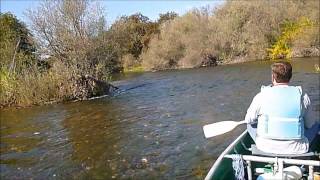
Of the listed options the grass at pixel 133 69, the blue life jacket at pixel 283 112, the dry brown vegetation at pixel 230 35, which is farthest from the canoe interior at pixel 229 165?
the grass at pixel 133 69

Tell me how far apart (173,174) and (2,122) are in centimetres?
1057

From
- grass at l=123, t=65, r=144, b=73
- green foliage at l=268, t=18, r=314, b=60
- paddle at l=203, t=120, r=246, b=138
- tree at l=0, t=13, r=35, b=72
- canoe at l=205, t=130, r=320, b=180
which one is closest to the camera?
canoe at l=205, t=130, r=320, b=180

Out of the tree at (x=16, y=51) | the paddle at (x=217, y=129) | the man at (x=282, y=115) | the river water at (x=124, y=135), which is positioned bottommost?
the river water at (x=124, y=135)

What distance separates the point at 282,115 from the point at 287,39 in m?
41.1

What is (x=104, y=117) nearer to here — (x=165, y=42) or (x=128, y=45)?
(x=165, y=42)

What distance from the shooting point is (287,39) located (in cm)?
4425

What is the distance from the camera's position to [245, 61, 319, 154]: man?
5168 millimetres

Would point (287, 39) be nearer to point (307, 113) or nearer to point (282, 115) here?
point (307, 113)

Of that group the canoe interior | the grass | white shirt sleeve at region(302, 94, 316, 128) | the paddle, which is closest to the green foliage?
the grass

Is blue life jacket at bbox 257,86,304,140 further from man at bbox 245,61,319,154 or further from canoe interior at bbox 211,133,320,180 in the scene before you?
canoe interior at bbox 211,133,320,180

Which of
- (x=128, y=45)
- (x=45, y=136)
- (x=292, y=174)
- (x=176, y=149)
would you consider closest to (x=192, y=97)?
(x=45, y=136)

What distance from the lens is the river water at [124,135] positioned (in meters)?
9.35

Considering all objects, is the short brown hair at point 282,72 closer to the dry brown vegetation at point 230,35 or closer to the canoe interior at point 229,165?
the canoe interior at point 229,165

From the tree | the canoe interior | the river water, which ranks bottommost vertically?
the river water
